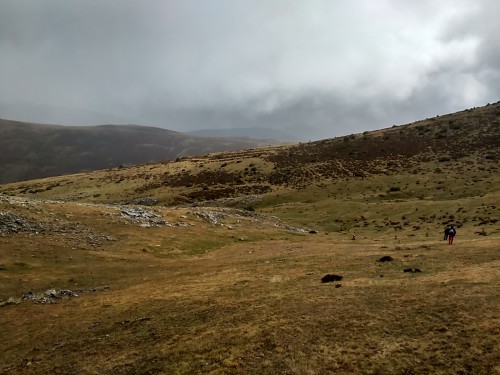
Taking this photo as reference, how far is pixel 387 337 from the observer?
19.1 meters

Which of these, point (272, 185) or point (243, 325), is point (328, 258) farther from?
point (272, 185)

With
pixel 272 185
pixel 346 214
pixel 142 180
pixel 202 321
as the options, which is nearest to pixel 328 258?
pixel 202 321

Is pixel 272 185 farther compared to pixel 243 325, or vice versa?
pixel 272 185

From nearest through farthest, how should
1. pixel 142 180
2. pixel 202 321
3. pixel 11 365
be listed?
pixel 11 365, pixel 202 321, pixel 142 180

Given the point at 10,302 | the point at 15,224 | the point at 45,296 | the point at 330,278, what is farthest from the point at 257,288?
the point at 15,224

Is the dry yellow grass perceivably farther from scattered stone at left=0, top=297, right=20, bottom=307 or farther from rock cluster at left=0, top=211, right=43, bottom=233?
rock cluster at left=0, top=211, right=43, bottom=233

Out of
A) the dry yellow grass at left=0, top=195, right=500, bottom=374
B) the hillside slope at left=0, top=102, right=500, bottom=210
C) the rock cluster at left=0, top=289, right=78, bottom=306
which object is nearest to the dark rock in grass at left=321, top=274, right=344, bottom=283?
the dry yellow grass at left=0, top=195, right=500, bottom=374

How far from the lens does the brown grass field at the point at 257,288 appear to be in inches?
739

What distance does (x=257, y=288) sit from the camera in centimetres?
2875

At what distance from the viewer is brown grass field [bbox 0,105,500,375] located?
1878 cm

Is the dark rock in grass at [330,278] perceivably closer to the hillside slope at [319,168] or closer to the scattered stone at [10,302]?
the scattered stone at [10,302]

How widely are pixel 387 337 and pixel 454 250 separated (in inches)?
720

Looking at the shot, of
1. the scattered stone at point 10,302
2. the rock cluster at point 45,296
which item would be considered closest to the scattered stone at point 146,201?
the rock cluster at point 45,296

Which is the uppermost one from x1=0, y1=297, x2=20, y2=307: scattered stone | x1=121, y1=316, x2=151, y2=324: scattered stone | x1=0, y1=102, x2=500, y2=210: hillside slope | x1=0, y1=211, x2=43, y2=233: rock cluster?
x1=0, y1=102, x2=500, y2=210: hillside slope
